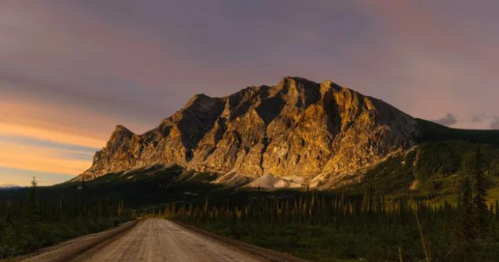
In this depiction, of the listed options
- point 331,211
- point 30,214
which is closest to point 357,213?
point 331,211

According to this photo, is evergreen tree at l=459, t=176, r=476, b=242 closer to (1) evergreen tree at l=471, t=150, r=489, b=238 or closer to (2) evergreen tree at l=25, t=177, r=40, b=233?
(1) evergreen tree at l=471, t=150, r=489, b=238

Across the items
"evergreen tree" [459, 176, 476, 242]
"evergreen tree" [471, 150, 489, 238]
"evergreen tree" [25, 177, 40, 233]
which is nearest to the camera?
"evergreen tree" [25, 177, 40, 233]

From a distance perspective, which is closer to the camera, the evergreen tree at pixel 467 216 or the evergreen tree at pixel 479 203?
the evergreen tree at pixel 467 216

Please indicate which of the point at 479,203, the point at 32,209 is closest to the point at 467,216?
the point at 479,203

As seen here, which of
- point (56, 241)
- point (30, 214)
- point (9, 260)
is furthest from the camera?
point (30, 214)

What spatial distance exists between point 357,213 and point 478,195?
314ft

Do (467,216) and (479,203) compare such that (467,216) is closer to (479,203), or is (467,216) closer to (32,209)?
(479,203)

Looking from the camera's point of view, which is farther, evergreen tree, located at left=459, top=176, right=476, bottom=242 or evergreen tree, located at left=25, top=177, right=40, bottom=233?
evergreen tree, located at left=459, top=176, right=476, bottom=242

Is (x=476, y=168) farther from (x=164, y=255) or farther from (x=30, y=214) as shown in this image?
(x=30, y=214)

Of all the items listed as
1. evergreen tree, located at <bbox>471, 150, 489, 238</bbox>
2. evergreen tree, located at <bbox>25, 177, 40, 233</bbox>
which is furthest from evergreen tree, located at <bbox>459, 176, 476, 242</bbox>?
evergreen tree, located at <bbox>25, 177, 40, 233</bbox>

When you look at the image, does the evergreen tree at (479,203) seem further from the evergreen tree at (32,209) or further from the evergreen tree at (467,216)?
the evergreen tree at (32,209)

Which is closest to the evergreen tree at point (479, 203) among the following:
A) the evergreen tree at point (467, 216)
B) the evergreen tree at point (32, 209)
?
the evergreen tree at point (467, 216)

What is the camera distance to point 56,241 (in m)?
34.1

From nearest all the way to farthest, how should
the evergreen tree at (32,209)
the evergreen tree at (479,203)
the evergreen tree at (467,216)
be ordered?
1. the evergreen tree at (32,209)
2. the evergreen tree at (467,216)
3. the evergreen tree at (479,203)
